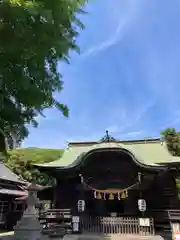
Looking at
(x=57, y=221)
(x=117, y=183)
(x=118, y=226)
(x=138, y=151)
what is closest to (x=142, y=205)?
(x=118, y=226)

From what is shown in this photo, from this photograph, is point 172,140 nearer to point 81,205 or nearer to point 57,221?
point 81,205

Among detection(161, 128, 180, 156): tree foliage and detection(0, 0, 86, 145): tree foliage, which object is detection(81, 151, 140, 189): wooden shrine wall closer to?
detection(0, 0, 86, 145): tree foliage

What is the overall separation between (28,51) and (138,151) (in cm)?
1317

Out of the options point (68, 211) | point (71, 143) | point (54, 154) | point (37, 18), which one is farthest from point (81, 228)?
point (54, 154)

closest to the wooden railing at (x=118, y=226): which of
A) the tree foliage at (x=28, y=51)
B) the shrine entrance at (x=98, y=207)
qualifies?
the shrine entrance at (x=98, y=207)

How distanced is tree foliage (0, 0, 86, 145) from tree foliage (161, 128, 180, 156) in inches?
861

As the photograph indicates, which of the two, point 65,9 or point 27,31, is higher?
point 65,9

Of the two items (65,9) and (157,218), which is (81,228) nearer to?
(157,218)

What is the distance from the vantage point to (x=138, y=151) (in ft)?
56.4

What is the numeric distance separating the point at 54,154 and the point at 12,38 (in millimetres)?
34172

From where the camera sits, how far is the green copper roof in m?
14.3

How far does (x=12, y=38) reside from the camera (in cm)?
539

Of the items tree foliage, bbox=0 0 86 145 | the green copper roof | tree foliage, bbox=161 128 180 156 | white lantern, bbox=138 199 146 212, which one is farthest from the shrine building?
tree foliage, bbox=161 128 180 156

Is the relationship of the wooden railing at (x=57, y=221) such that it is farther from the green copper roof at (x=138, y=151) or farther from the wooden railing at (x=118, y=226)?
the green copper roof at (x=138, y=151)
